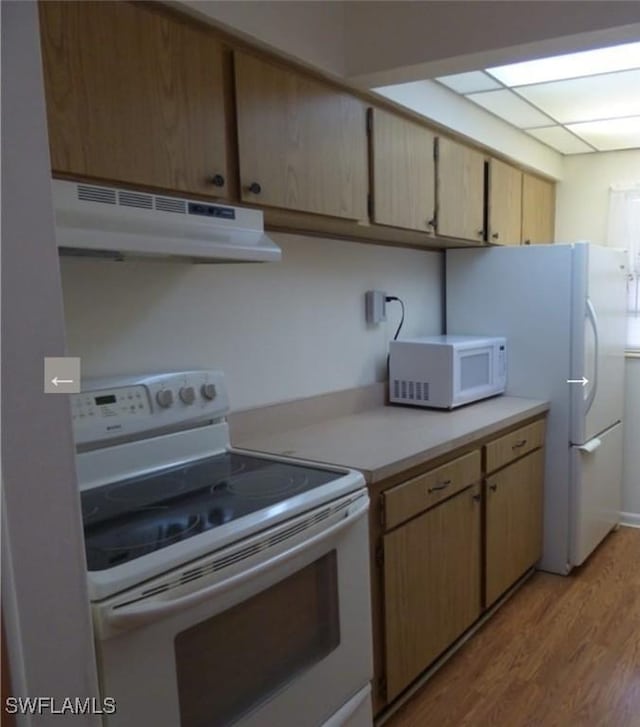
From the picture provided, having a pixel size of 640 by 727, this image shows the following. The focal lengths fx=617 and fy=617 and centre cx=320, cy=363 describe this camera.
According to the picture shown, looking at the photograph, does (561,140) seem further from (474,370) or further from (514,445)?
(514,445)

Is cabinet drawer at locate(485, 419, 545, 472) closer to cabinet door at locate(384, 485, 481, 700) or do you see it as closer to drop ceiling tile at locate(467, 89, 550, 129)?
cabinet door at locate(384, 485, 481, 700)

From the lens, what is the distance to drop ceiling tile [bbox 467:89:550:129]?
280cm

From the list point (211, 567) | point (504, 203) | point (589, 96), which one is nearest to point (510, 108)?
point (589, 96)

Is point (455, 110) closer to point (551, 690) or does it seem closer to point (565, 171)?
point (565, 171)

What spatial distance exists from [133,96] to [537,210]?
2.91 meters

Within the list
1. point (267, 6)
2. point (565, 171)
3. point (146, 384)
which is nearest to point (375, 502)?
point (146, 384)

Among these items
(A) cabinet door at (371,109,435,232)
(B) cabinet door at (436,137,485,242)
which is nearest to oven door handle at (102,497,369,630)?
(A) cabinet door at (371,109,435,232)

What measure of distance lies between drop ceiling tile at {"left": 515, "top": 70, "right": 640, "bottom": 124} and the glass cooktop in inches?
81.3

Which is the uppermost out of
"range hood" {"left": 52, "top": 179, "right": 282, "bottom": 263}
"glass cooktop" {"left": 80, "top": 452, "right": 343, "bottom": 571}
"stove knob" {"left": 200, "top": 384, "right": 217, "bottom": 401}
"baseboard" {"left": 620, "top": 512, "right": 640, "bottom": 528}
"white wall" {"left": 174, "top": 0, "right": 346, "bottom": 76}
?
"white wall" {"left": 174, "top": 0, "right": 346, "bottom": 76}

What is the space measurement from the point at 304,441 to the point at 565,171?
288cm

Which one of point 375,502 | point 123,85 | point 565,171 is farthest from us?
point 565,171

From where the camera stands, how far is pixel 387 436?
2227 millimetres

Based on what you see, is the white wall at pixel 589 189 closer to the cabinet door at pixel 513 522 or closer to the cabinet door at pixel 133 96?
the cabinet door at pixel 513 522

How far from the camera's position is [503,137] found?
318 cm
